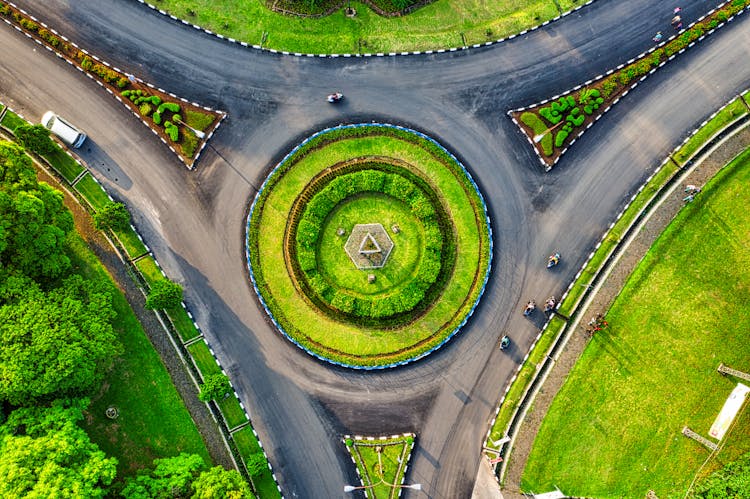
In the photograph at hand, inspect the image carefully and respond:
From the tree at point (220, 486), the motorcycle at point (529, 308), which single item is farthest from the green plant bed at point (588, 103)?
the tree at point (220, 486)

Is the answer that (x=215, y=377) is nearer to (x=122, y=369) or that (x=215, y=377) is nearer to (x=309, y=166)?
(x=122, y=369)

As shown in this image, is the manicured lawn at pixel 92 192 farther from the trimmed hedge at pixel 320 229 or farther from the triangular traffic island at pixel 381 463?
the triangular traffic island at pixel 381 463

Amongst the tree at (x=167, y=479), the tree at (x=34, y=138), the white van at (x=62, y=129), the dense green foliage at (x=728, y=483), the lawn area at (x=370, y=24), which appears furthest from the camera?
the lawn area at (x=370, y=24)

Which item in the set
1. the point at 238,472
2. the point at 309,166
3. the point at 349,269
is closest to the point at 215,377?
the point at 238,472

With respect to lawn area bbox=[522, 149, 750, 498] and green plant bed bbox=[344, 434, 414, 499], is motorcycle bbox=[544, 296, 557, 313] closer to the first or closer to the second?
lawn area bbox=[522, 149, 750, 498]

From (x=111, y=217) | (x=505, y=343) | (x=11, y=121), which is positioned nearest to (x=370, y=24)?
(x=111, y=217)

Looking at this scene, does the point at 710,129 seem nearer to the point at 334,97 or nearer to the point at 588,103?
the point at 588,103
